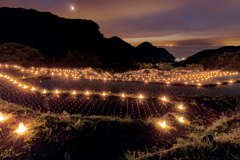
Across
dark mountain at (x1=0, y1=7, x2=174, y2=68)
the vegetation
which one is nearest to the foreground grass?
the vegetation

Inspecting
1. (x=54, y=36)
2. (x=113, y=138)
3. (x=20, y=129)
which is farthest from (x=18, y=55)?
(x=54, y=36)

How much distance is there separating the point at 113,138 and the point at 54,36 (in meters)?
72.3

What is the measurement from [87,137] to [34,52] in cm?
2562

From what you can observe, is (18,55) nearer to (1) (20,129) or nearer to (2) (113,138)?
(1) (20,129)

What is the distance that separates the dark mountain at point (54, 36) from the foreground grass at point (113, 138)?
37.6 metres

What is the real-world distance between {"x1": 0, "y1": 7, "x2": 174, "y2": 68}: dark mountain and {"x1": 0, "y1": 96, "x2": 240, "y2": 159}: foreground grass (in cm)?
3763

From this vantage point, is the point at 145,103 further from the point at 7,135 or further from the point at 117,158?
the point at 7,135

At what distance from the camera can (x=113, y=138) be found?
3441mm

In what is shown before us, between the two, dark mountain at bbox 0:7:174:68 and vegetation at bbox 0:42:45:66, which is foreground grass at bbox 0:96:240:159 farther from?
dark mountain at bbox 0:7:174:68

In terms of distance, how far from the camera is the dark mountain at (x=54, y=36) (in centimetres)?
5143

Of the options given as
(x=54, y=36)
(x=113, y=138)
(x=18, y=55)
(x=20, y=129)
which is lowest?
(x=113, y=138)

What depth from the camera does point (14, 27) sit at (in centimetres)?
5809

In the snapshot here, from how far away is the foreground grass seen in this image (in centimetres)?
264

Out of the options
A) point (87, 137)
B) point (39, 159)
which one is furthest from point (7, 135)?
point (87, 137)
